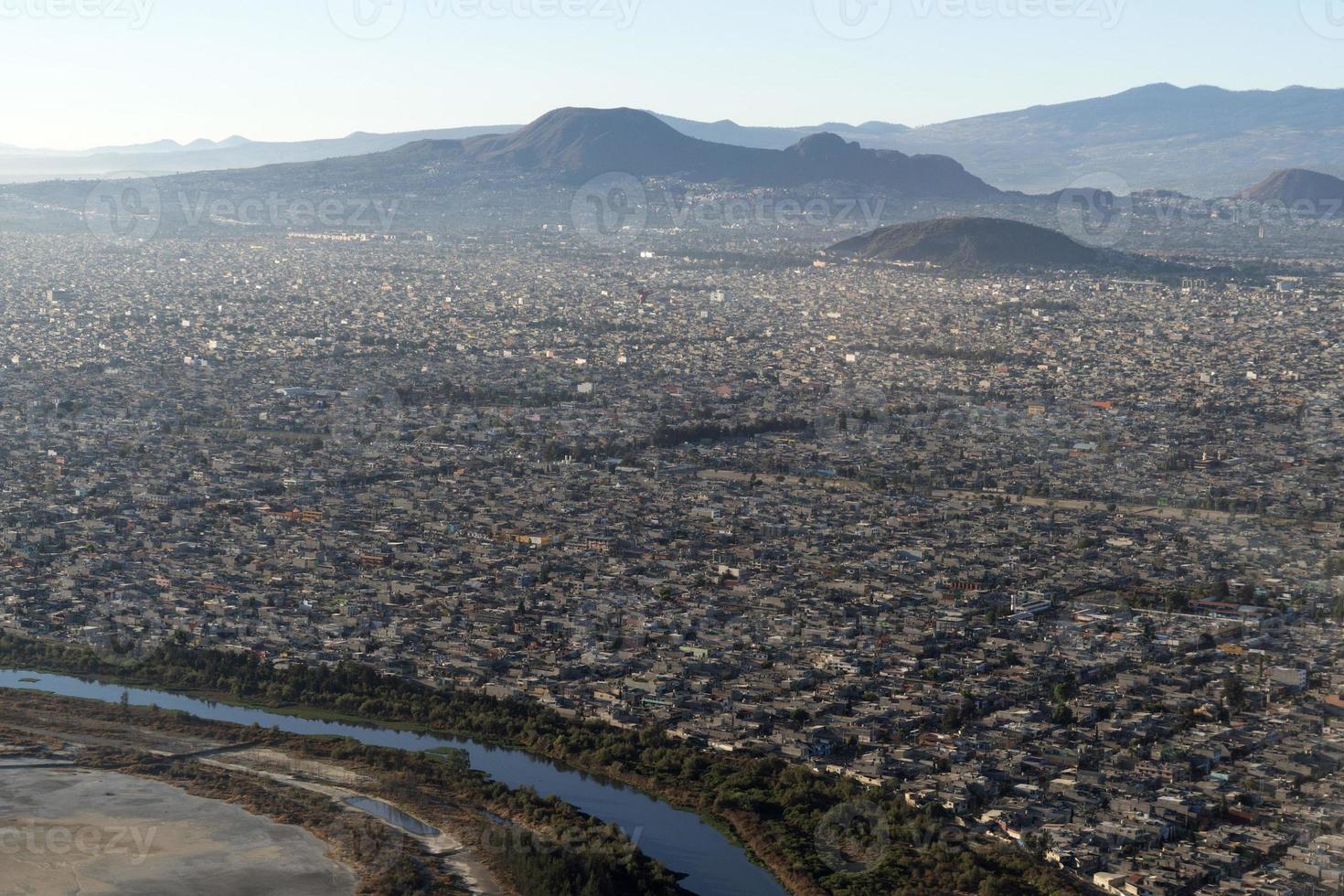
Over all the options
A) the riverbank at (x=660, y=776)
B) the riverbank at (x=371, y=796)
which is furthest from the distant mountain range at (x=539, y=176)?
the riverbank at (x=371, y=796)

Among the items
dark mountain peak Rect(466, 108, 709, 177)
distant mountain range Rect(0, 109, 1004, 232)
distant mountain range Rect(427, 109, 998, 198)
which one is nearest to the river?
distant mountain range Rect(0, 109, 1004, 232)

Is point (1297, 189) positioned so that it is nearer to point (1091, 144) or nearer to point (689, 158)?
point (689, 158)

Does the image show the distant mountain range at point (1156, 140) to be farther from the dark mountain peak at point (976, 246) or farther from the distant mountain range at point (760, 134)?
the dark mountain peak at point (976, 246)

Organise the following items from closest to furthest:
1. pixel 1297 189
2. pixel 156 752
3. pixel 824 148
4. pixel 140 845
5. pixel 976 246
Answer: pixel 140 845
pixel 156 752
pixel 976 246
pixel 1297 189
pixel 824 148

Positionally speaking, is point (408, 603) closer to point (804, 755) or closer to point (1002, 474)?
point (804, 755)

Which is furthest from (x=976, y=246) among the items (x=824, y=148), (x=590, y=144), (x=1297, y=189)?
(x=590, y=144)

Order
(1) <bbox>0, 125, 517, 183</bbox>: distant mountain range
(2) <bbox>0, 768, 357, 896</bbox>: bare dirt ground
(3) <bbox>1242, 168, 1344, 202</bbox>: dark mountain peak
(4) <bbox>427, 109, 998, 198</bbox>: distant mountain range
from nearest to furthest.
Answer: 1. (2) <bbox>0, 768, 357, 896</bbox>: bare dirt ground
2. (3) <bbox>1242, 168, 1344, 202</bbox>: dark mountain peak
3. (4) <bbox>427, 109, 998, 198</bbox>: distant mountain range
4. (1) <bbox>0, 125, 517, 183</bbox>: distant mountain range

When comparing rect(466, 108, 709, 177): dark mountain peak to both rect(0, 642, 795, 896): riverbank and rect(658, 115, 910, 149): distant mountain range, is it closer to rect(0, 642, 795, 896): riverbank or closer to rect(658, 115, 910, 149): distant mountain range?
rect(658, 115, 910, 149): distant mountain range
